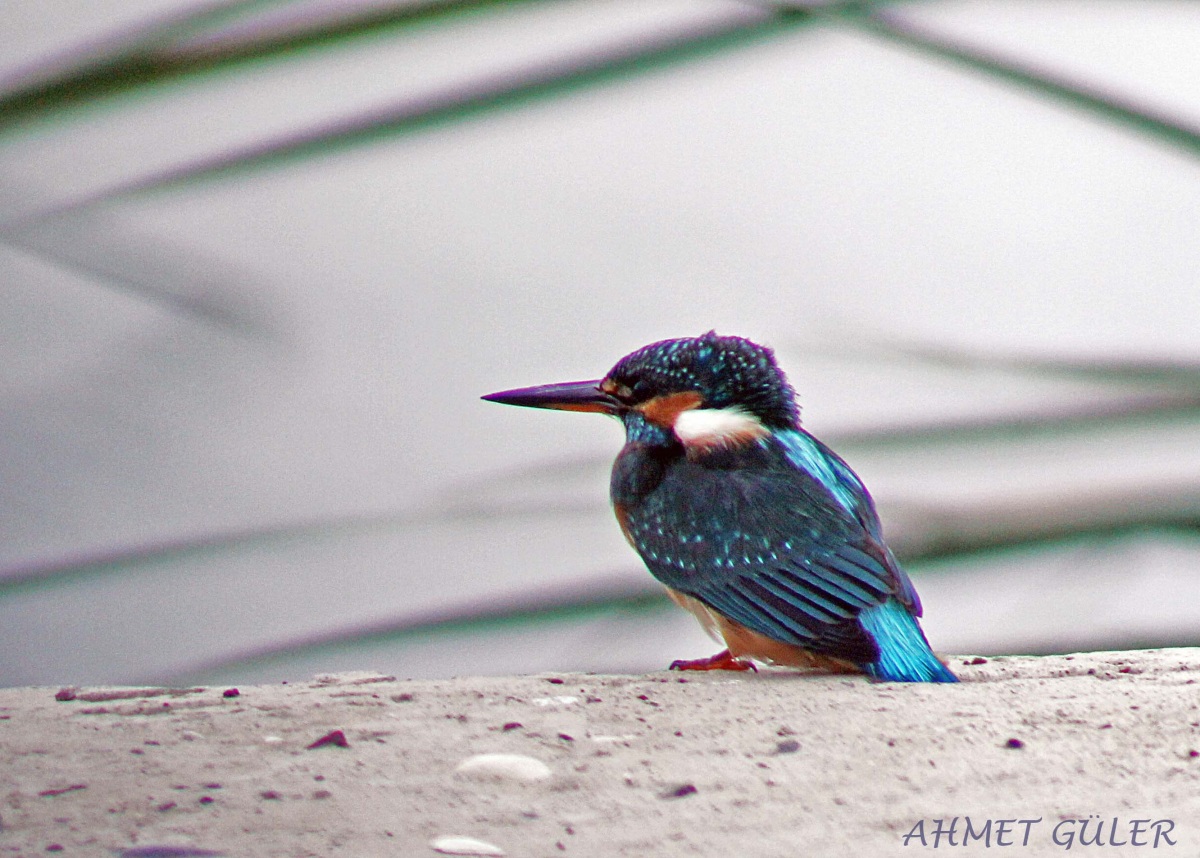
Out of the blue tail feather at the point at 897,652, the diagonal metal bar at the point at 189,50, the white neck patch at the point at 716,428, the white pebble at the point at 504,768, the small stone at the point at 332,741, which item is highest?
the diagonal metal bar at the point at 189,50

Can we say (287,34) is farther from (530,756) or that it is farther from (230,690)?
(530,756)

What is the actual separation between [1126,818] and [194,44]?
239 cm

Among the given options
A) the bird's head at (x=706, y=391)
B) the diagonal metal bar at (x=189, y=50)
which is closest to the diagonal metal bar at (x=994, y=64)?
the diagonal metal bar at (x=189, y=50)

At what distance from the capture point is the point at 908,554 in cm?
270

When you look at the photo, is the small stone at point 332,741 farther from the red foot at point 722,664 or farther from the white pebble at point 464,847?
the red foot at point 722,664

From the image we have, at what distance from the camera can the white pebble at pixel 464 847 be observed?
1.07m

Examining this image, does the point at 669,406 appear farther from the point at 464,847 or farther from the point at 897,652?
the point at 464,847

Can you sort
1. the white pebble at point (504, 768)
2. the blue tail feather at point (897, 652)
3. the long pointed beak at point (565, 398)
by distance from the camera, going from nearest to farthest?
1. the white pebble at point (504, 768)
2. the blue tail feather at point (897, 652)
3. the long pointed beak at point (565, 398)

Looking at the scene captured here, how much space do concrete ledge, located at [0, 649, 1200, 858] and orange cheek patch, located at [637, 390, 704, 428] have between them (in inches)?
18.5

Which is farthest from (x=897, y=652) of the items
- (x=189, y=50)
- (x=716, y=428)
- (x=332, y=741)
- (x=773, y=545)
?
(x=189, y=50)

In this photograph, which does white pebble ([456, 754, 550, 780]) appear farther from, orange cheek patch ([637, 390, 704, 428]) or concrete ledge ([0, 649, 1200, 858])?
orange cheek patch ([637, 390, 704, 428])

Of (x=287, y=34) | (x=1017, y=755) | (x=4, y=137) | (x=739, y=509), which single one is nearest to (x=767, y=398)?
(x=739, y=509)

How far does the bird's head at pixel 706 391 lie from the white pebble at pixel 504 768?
Result: 770mm

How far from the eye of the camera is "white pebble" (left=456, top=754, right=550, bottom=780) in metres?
1.29
